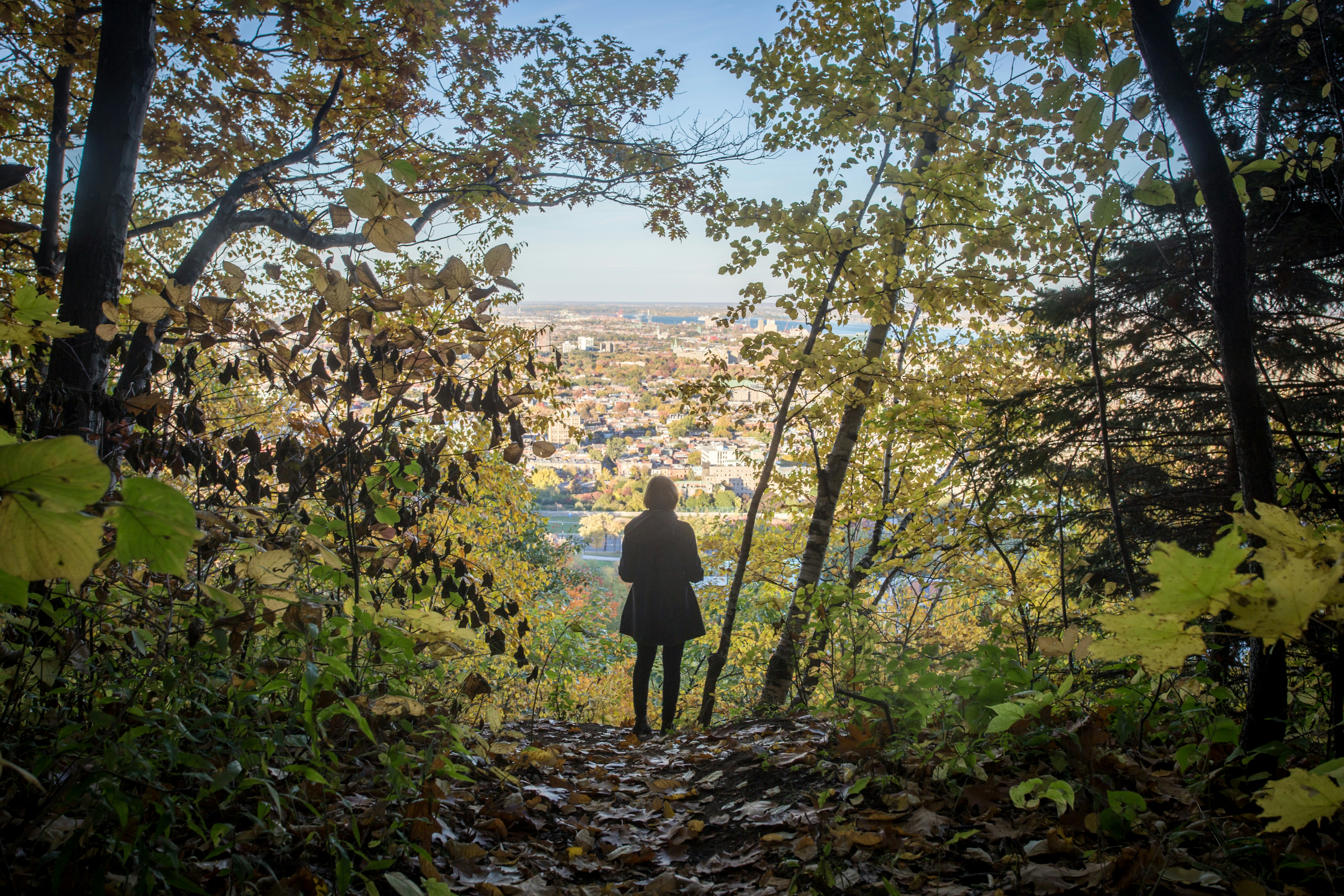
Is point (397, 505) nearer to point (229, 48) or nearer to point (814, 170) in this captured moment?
point (229, 48)

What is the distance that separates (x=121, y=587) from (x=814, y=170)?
17.4ft

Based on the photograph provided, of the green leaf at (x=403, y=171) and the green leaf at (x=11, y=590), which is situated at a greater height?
the green leaf at (x=403, y=171)

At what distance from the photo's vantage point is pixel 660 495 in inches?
187

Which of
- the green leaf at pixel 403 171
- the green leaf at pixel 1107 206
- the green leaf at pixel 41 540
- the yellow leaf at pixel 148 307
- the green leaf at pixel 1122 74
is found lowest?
the green leaf at pixel 41 540

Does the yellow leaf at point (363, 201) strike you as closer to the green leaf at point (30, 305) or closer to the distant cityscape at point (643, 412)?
the green leaf at point (30, 305)

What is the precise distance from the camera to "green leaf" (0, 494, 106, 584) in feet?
2.04

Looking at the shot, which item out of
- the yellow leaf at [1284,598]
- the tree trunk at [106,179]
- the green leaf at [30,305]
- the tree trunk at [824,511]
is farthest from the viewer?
the tree trunk at [824,511]

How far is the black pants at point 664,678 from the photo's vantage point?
470 centimetres

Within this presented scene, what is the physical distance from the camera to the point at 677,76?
6.73 metres

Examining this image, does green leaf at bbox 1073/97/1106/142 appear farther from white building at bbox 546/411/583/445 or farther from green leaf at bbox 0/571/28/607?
white building at bbox 546/411/583/445

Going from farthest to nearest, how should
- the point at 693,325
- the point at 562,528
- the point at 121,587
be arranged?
the point at 562,528, the point at 693,325, the point at 121,587

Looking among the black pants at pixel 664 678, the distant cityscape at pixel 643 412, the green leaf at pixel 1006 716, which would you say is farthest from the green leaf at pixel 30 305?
the black pants at pixel 664 678

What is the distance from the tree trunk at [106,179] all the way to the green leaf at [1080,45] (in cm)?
421

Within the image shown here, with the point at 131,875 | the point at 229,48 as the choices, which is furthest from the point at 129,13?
the point at 131,875
